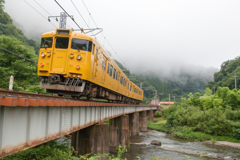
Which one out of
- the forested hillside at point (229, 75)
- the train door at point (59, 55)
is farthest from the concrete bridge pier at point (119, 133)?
the forested hillside at point (229, 75)

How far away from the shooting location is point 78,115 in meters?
9.26

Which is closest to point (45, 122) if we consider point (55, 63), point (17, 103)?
point (17, 103)

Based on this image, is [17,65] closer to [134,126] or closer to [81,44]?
[81,44]

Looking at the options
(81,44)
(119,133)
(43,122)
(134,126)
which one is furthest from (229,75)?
(43,122)

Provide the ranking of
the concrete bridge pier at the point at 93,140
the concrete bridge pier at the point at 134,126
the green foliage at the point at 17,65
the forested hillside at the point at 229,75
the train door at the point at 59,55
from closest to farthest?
the train door at the point at 59,55 < the concrete bridge pier at the point at 93,140 < the green foliage at the point at 17,65 < the concrete bridge pier at the point at 134,126 < the forested hillside at the point at 229,75

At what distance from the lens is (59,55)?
9938 mm

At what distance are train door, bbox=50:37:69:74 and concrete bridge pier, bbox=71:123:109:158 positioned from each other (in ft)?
16.0

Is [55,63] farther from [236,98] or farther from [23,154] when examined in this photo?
[236,98]

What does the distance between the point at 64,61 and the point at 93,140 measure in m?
5.64

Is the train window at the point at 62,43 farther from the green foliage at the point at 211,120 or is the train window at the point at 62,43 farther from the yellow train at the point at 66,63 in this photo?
the green foliage at the point at 211,120

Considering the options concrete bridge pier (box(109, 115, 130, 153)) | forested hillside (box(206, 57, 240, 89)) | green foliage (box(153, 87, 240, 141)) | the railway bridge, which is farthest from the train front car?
forested hillside (box(206, 57, 240, 89))

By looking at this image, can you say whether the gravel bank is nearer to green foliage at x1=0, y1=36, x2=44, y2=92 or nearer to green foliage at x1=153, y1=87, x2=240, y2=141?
green foliage at x1=153, y1=87, x2=240, y2=141

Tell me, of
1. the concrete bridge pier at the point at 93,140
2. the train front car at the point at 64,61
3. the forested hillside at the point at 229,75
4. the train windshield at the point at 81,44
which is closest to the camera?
the train front car at the point at 64,61

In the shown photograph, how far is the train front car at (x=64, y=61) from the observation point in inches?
375
